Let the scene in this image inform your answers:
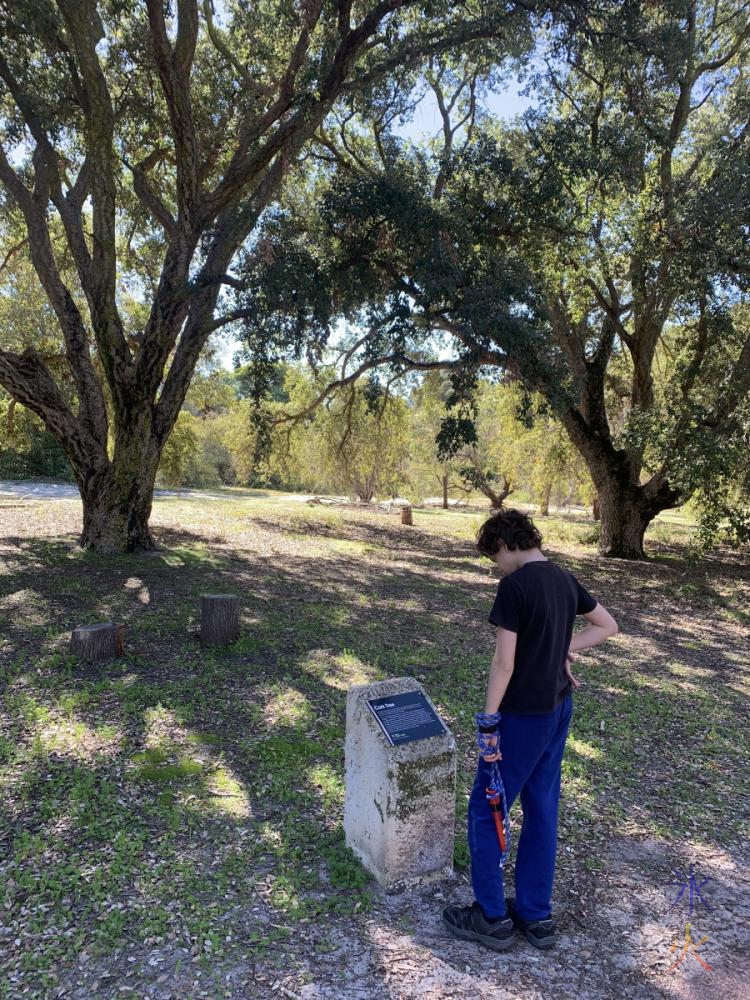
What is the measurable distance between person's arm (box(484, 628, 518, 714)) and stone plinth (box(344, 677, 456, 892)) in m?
0.65

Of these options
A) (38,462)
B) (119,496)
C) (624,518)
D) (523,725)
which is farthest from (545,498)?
(523,725)

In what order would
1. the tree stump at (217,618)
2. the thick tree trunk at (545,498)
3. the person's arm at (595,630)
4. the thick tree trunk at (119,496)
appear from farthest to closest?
the thick tree trunk at (545,498)
the thick tree trunk at (119,496)
the tree stump at (217,618)
the person's arm at (595,630)

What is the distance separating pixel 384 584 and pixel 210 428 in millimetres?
26779

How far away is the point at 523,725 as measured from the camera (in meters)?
2.79

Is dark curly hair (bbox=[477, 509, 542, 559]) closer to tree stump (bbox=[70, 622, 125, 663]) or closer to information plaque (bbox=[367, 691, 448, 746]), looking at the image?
information plaque (bbox=[367, 691, 448, 746])

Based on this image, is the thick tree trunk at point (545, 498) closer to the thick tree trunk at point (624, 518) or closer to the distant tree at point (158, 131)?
the thick tree trunk at point (624, 518)

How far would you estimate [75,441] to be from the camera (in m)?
11.1

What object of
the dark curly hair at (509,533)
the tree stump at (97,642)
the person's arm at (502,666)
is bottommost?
the tree stump at (97,642)

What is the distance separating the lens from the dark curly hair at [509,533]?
283 centimetres

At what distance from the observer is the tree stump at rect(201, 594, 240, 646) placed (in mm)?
6875

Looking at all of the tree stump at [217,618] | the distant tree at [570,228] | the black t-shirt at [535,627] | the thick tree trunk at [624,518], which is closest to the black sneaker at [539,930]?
the black t-shirt at [535,627]

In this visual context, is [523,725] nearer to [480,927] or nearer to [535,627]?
[535,627]

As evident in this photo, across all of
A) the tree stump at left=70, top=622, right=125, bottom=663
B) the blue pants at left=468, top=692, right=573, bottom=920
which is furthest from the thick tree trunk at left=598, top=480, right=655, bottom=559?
the blue pants at left=468, top=692, right=573, bottom=920

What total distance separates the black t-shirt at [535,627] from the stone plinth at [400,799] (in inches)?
24.9
